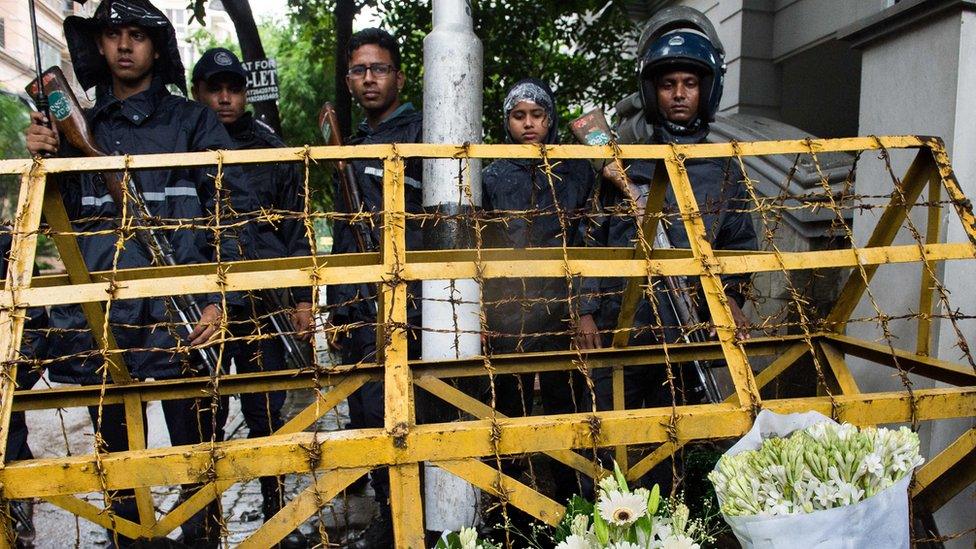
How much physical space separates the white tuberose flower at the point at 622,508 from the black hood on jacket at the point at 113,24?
298 centimetres

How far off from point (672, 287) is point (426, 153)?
149 cm

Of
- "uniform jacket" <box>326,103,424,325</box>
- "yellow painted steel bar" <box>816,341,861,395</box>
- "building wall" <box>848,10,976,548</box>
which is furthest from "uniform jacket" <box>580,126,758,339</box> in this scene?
"uniform jacket" <box>326,103,424,325</box>

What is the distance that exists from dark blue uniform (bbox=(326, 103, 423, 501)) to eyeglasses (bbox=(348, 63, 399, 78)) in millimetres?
220

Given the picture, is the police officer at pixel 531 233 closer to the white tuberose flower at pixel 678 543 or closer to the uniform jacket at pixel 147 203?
the uniform jacket at pixel 147 203

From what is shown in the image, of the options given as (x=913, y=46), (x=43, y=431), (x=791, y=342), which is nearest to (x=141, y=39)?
(x=791, y=342)

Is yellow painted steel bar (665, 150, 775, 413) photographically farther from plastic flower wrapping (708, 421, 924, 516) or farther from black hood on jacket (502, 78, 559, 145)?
black hood on jacket (502, 78, 559, 145)

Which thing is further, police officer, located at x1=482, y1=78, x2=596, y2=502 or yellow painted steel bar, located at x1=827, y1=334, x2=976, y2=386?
police officer, located at x1=482, y1=78, x2=596, y2=502

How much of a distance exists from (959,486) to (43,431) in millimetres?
6775

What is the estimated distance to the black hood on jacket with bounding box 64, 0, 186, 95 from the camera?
3043mm

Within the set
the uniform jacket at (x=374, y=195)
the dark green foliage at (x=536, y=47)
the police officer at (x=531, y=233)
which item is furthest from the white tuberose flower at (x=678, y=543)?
the dark green foliage at (x=536, y=47)

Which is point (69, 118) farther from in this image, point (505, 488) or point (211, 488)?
point (505, 488)

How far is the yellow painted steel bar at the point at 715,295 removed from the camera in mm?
1767

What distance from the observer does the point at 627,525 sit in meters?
1.51

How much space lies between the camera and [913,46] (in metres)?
3.00
